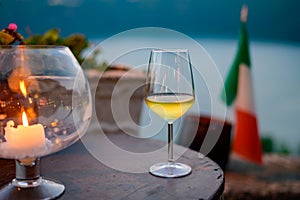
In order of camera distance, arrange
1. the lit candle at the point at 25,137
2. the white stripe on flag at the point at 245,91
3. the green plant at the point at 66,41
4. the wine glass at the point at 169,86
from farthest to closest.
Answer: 1. the white stripe on flag at the point at 245,91
2. the green plant at the point at 66,41
3. the wine glass at the point at 169,86
4. the lit candle at the point at 25,137

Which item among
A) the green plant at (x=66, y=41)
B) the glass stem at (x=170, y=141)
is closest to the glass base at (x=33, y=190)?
the glass stem at (x=170, y=141)

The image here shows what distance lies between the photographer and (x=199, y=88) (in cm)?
93

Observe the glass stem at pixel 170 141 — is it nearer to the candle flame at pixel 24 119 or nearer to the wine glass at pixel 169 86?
the wine glass at pixel 169 86

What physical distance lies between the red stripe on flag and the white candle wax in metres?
2.33

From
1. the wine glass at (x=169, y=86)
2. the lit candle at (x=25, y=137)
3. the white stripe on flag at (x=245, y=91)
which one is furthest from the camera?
the white stripe on flag at (x=245, y=91)

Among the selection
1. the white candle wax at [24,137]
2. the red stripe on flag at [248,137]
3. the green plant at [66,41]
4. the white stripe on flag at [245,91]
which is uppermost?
the green plant at [66,41]

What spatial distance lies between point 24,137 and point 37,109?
60mm

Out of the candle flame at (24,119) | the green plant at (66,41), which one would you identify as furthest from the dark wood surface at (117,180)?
the green plant at (66,41)

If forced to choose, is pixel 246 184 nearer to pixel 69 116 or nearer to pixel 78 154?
pixel 78 154

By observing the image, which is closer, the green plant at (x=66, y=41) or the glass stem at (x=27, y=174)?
the glass stem at (x=27, y=174)

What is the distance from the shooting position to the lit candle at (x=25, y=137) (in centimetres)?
72

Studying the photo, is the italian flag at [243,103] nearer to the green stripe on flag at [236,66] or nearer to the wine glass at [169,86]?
the green stripe on flag at [236,66]

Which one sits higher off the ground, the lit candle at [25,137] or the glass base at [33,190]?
the lit candle at [25,137]

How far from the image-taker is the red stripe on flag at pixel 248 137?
2.90 meters
